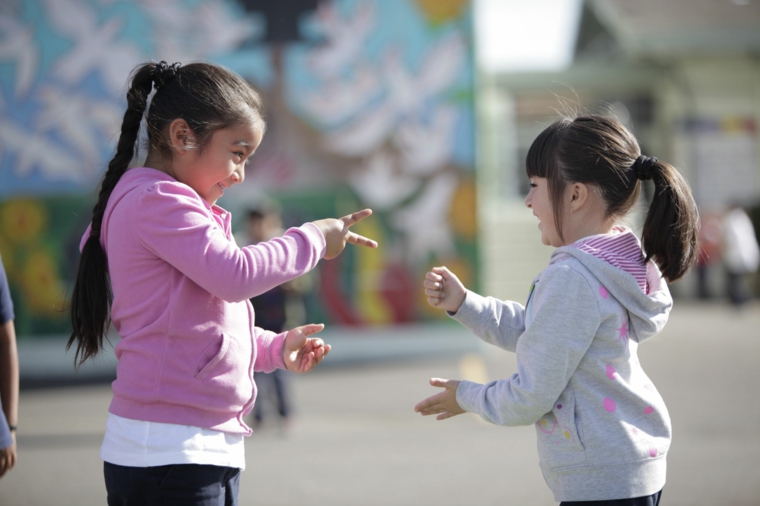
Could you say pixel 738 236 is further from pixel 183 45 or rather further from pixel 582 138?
pixel 582 138

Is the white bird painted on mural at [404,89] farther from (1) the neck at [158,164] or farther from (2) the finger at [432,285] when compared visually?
(1) the neck at [158,164]

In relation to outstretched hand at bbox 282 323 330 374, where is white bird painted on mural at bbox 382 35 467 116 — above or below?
above

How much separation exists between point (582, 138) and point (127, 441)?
56.7 inches

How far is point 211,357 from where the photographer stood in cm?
198

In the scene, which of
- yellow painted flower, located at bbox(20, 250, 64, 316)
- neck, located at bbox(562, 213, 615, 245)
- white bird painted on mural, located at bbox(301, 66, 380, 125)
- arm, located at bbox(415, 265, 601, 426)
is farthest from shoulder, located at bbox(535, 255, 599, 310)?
yellow painted flower, located at bbox(20, 250, 64, 316)

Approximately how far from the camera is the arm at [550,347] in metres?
2.06

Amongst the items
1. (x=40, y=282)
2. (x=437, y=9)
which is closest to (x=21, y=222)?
(x=40, y=282)

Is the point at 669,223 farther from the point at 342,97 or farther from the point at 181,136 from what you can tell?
the point at 342,97

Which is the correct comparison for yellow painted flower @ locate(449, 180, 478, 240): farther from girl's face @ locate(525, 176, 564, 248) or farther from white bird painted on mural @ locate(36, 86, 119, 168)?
girl's face @ locate(525, 176, 564, 248)

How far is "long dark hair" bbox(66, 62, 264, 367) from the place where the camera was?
2043 millimetres

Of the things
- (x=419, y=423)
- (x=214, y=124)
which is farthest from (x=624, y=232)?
(x=419, y=423)

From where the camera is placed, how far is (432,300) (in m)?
2.42

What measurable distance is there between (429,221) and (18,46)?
5209mm

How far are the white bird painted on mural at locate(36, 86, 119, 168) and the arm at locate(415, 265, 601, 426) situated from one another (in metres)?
8.16
